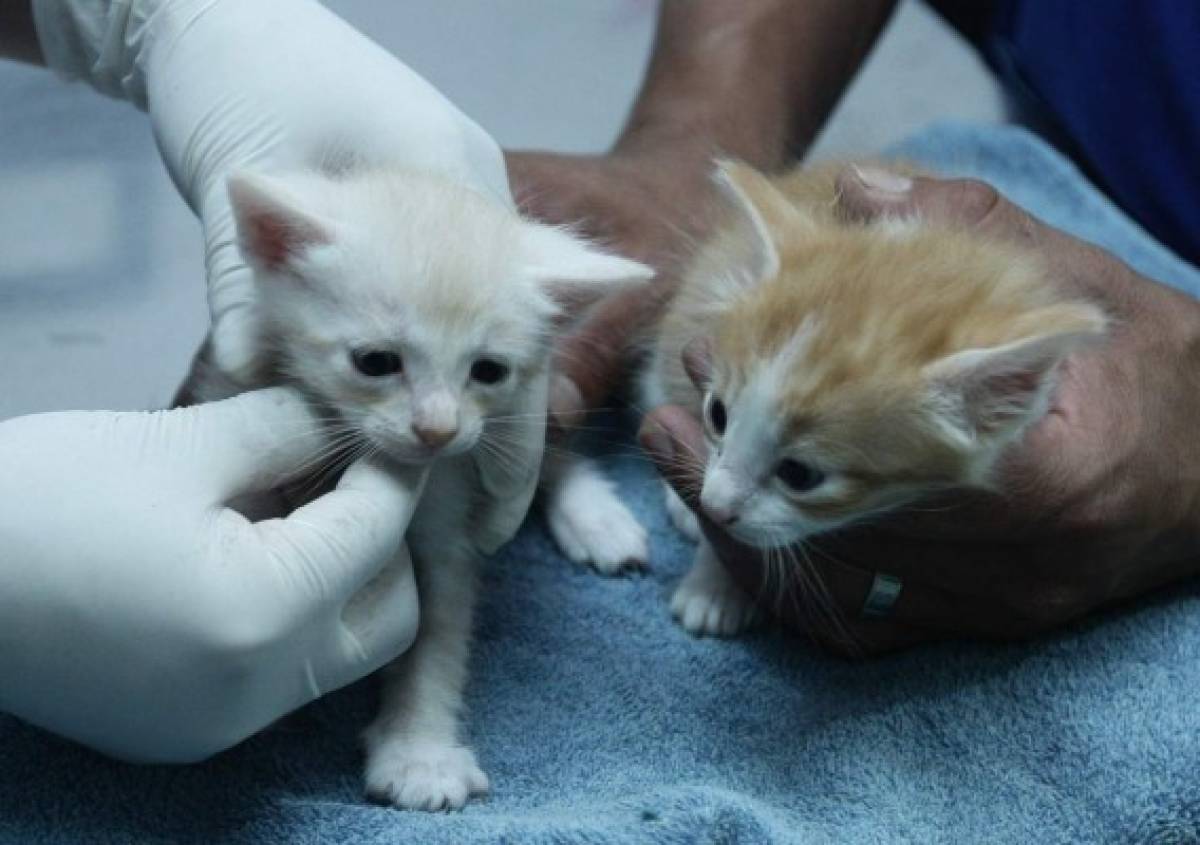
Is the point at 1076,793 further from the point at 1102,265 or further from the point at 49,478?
the point at 49,478

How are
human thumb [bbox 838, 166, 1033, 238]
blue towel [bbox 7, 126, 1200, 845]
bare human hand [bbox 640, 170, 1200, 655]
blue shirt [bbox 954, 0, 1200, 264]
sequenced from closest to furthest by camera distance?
1. blue towel [bbox 7, 126, 1200, 845]
2. bare human hand [bbox 640, 170, 1200, 655]
3. human thumb [bbox 838, 166, 1033, 238]
4. blue shirt [bbox 954, 0, 1200, 264]

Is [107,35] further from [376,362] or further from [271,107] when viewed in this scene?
[376,362]

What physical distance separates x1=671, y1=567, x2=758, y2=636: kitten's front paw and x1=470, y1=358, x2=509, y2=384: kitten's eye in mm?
457

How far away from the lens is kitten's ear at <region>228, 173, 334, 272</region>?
113 cm

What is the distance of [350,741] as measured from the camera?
1.35 meters

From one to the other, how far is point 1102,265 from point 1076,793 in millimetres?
626

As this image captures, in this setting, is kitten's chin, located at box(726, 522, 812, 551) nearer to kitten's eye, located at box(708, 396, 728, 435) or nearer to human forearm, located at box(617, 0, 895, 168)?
kitten's eye, located at box(708, 396, 728, 435)

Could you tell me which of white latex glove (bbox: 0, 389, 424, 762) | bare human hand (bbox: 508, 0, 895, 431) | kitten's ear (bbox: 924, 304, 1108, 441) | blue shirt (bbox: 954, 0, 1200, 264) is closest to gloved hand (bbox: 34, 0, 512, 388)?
white latex glove (bbox: 0, 389, 424, 762)

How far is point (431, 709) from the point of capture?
4.45ft

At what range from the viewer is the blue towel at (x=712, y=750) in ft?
3.79

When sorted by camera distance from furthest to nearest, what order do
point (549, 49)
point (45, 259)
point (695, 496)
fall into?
1. point (549, 49)
2. point (45, 259)
3. point (695, 496)

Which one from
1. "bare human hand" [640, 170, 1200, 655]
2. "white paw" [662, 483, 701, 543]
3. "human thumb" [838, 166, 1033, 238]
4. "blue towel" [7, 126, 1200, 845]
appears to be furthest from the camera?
"white paw" [662, 483, 701, 543]

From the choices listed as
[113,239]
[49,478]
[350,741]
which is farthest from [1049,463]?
[113,239]

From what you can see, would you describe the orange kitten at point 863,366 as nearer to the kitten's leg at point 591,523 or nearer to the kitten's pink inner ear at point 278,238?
the kitten's leg at point 591,523
